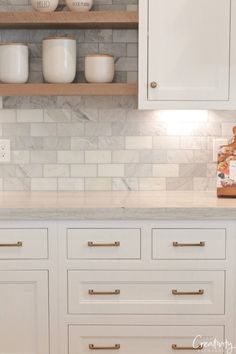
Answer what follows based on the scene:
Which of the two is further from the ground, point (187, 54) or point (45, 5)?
point (45, 5)

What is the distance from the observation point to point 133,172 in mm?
3178

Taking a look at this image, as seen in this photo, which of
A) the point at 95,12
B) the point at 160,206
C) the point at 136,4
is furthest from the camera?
the point at 136,4

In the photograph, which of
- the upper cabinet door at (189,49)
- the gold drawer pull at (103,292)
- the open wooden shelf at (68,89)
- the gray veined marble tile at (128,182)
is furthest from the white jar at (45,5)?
the gold drawer pull at (103,292)

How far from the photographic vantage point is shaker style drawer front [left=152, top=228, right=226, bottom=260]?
2.62 metres

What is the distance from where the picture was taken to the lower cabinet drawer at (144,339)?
104 inches

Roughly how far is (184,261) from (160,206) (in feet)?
0.86

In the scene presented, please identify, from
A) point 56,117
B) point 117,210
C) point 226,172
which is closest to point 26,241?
point 117,210

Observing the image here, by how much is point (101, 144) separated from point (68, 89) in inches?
16.3

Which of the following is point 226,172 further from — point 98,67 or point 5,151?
point 5,151

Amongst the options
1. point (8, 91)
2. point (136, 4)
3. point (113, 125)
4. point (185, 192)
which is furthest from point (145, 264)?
point (136, 4)

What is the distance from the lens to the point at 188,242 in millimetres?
2619

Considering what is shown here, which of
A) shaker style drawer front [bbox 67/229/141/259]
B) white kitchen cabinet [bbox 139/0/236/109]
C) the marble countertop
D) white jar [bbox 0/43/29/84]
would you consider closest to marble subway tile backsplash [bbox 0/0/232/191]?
white jar [bbox 0/43/29/84]

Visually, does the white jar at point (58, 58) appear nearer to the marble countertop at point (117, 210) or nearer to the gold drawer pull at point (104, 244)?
the marble countertop at point (117, 210)

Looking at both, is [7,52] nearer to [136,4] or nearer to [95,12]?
[95,12]
